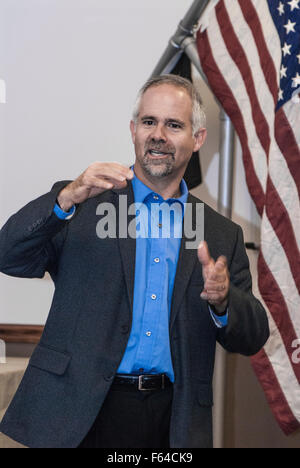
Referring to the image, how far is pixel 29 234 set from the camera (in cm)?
162

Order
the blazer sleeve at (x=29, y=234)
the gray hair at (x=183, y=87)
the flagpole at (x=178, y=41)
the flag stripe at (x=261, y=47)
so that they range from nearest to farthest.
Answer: the blazer sleeve at (x=29, y=234) < the gray hair at (x=183, y=87) < the flag stripe at (x=261, y=47) < the flagpole at (x=178, y=41)

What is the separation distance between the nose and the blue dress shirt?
161 mm

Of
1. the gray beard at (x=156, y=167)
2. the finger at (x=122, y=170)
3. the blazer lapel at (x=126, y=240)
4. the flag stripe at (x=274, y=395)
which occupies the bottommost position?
the flag stripe at (x=274, y=395)

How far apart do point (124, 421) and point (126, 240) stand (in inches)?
21.5

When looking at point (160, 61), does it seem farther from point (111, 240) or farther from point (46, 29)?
point (111, 240)

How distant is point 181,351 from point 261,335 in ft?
0.87

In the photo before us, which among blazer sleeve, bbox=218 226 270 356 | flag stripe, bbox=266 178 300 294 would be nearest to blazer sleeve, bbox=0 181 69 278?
blazer sleeve, bbox=218 226 270 356

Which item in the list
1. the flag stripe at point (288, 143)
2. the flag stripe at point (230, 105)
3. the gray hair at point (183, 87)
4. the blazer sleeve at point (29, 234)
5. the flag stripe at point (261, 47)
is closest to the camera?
the blazer sleeve at point (29, 234)

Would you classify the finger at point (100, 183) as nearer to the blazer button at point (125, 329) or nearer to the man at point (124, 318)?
the man at point (124, 318)

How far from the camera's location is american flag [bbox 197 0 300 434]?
104 inches

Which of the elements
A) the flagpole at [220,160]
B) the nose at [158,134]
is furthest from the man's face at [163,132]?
the flagpole at [220,160]

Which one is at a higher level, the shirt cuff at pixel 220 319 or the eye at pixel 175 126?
the eye at pixel 175 126

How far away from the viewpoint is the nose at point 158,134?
1911mm

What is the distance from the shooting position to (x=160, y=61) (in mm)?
3080
